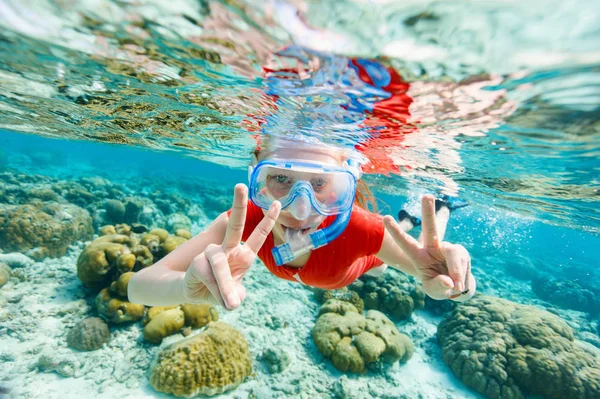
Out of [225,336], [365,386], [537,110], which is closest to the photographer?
[537,110]

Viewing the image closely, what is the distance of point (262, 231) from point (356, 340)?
5357 millimetres

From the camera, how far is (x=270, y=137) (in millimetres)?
7441

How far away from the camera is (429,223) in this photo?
252cm

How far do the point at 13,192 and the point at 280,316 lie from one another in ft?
44.0

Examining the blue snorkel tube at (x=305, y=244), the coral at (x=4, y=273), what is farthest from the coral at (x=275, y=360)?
the coral at (x=4, y=273)

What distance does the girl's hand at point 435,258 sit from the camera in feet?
7.76

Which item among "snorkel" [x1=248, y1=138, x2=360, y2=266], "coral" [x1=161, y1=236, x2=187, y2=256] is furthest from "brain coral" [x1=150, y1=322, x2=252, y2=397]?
"snorkel" [x1=248, y1=138, x2=360, y2=266]

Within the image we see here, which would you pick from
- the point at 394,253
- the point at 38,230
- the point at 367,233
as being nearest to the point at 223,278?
the point at 367,233

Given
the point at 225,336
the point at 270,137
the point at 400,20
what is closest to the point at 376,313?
the point at 225,336

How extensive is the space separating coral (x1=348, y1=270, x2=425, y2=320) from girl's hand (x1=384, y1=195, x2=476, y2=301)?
22.1ft

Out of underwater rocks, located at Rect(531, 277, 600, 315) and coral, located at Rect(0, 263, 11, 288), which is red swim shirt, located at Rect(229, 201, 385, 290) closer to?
coral, located at Rect(0, 263, 11, 288)

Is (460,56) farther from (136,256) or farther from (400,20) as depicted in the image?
(136,256)

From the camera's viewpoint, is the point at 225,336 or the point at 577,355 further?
the point at 577,355

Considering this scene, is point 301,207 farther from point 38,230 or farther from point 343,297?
point 38,230
